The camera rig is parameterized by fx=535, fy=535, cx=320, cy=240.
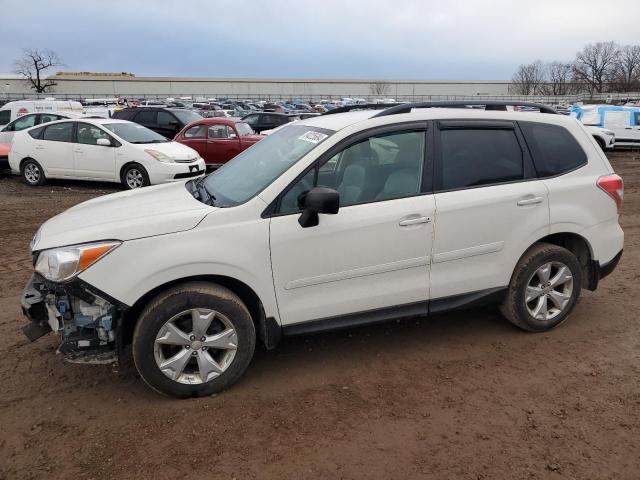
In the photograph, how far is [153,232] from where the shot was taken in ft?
10.8

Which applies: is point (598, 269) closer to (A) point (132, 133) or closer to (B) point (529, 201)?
(B) point (529, 201)

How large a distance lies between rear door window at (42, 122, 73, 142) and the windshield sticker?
944 centimetres

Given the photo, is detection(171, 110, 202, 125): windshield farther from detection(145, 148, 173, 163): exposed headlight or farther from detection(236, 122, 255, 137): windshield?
detection(145, 148, 173, 163): exposed headlight

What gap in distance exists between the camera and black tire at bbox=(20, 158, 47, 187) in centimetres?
1212

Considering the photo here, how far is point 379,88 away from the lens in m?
96.7

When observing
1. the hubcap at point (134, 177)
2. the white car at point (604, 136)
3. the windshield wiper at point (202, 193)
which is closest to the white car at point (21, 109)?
the hubcap at point (134, 177)

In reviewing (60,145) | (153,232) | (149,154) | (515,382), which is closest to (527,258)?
(515,382)

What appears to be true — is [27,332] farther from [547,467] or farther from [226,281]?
[547,467]

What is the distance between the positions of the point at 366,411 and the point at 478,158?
6.78 feet

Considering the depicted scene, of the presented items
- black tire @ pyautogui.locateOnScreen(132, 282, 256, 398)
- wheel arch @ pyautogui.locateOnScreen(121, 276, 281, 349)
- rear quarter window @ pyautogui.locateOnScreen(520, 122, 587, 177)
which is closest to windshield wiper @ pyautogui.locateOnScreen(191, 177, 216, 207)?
wheel arch @ pyautogui.locateOnScreen(121, 276, 281, 349)

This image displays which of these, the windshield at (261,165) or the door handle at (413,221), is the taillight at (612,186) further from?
the windshield at (261,165)

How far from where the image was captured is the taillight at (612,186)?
4352 millimetres

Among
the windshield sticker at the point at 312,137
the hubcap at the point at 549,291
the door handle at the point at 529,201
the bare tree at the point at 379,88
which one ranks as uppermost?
the bare tree at the point at 379,88

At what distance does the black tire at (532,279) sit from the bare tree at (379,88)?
9605cm
